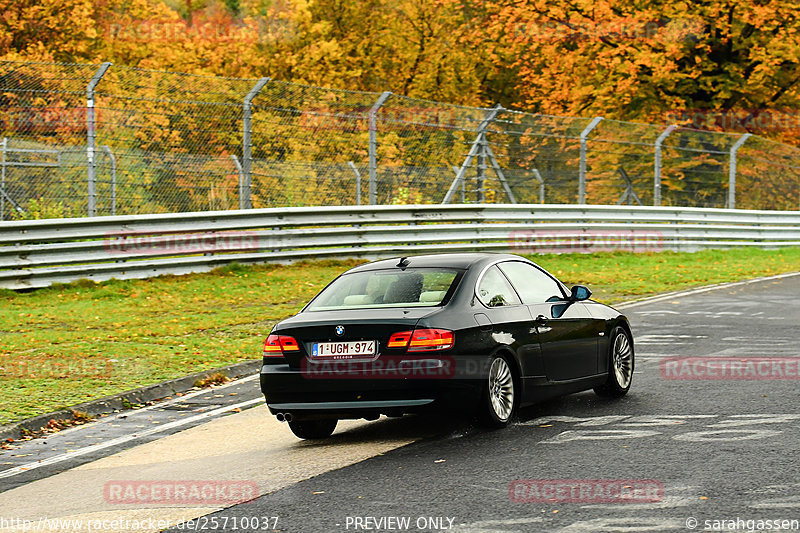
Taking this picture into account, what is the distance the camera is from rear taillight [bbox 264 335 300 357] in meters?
8.33

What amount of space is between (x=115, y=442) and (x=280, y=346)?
1.49 metres

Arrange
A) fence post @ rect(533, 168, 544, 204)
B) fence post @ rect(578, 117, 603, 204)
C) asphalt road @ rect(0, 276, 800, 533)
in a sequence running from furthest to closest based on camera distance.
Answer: fence post @ rect(578, 117, 603, 204)
fence post @ rect(533, 168, 544, 204)
asphalt road @ rect(0, 276, 800, 533)

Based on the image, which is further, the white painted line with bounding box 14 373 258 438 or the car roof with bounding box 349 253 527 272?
the white painted line with bounding box 14 373 258 438

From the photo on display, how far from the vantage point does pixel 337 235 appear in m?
21.3

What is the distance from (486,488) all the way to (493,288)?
256 centimetres

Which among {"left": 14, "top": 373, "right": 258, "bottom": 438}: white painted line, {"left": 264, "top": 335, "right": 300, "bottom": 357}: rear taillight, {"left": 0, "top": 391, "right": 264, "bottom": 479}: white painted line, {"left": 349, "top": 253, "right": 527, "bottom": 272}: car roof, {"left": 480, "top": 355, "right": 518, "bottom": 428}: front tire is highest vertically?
{"left": 349, "top": 253, "right": 527, "bottom": 272}: car roof

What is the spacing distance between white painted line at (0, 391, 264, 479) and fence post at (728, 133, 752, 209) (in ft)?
70.9

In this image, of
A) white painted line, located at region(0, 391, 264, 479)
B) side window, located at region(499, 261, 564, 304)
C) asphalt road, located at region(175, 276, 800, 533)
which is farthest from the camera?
side window, located at region(499, 261, 564, 304)

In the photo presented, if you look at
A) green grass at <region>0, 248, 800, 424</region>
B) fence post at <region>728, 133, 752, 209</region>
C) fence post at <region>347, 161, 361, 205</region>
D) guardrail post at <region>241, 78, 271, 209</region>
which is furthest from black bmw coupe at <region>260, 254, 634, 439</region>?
fence post at <region>728, 133, 752, 209</region>

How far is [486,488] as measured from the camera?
265 inches

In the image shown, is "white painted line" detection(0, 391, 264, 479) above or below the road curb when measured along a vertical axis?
below

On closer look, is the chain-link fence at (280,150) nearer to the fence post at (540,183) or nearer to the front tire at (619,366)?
the fence post at (540,183)

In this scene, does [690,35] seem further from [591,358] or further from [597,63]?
[591,358]

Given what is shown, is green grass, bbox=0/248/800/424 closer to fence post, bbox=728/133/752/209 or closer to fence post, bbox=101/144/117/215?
fence post, bbox=101/144/117/215
